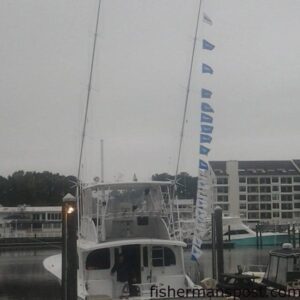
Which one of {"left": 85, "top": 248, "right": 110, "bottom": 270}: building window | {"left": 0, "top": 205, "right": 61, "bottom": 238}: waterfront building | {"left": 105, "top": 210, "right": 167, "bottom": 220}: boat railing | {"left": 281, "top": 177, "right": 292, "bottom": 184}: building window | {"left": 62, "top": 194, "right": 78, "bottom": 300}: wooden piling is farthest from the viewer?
{"left": 281, "top": 177, "right": 292, "bottom": 184}: building window

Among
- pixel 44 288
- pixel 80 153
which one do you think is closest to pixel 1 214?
pixel 44 288

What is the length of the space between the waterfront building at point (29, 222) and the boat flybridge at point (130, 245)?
6656 cm

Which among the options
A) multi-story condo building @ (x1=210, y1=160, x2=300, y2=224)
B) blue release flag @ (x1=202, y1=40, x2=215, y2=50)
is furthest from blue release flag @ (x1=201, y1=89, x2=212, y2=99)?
multi-story condo building @ (x1=210, y1=160, x2=300, y2=224)

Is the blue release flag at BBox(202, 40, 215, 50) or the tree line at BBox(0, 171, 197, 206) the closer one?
the blue release flag at BBox(202, 40, 215, 50)

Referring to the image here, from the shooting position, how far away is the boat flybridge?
73.7ft

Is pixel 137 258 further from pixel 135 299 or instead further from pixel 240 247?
pixel 240 247

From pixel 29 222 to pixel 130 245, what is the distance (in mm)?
79658

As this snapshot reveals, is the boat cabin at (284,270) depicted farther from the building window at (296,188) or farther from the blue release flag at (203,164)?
the building window at (296,188)

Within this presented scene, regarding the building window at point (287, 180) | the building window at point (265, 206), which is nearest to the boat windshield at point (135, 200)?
the building window at point (265, 206)

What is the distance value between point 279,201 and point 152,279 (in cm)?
12894

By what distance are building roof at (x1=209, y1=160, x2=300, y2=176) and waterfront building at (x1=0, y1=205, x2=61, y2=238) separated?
165ft

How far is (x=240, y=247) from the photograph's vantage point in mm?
88062

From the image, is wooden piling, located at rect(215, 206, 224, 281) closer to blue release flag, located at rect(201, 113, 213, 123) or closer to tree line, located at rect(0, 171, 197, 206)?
blue release flag, located at rect(201, 113, 213, 123)

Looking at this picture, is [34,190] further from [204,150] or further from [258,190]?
[204,150]
